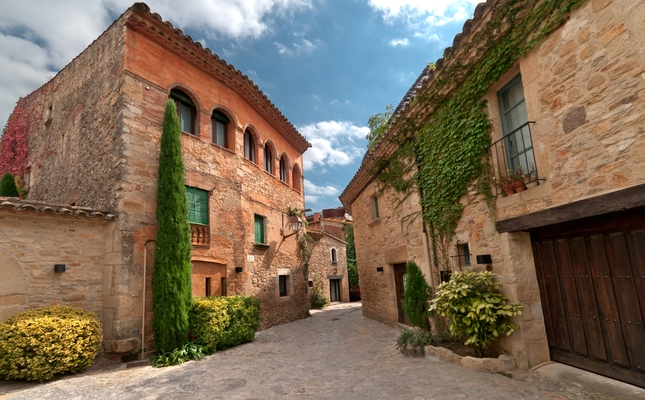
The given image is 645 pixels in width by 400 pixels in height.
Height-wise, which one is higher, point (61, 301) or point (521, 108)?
point (521, 108)

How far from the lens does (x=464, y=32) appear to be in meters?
5.27

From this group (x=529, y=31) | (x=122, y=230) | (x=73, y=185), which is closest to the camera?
(x=529, y=31)

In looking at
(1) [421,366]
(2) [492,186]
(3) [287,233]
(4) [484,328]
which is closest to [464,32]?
(2) [492,186]

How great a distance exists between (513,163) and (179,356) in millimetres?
7250

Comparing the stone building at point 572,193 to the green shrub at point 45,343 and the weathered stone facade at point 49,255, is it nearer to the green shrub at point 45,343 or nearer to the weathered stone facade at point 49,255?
the green shrub at point 45,343

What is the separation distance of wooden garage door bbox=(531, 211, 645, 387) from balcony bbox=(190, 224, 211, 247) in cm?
776

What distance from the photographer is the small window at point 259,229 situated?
11875 millimetres

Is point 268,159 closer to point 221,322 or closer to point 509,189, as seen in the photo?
point 221,322

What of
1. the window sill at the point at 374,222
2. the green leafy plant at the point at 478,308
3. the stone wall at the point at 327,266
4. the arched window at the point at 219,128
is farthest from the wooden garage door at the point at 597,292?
the stone wall at the point at 327,266

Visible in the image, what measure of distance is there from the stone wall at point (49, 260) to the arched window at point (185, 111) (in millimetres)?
3558

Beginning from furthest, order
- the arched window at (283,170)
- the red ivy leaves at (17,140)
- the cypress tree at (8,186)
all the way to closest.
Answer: the arched window at (283,170)
the red ivy leaves at (17,140)
the cypress tree at (8,186)

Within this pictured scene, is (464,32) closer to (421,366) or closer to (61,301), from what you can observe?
(421,366)

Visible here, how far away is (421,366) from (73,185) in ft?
32.2

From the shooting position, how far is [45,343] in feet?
18.2
